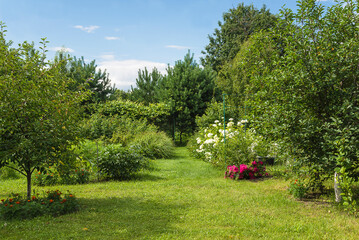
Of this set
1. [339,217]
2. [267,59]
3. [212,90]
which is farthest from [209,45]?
[339,217]

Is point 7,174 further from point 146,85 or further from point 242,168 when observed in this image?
point 146,85

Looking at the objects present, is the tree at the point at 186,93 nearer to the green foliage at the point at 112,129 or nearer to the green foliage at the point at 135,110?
the green foliage at the point at 135,110

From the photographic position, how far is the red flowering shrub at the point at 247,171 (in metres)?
7.64

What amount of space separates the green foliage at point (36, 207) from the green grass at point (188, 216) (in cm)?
19

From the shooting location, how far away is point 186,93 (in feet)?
54.4

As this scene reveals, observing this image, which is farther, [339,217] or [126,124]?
[126,124]

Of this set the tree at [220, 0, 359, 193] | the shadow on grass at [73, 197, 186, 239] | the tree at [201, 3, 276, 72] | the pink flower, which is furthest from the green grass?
the tree at [201, 3, 276, 72]

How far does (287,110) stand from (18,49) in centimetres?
506

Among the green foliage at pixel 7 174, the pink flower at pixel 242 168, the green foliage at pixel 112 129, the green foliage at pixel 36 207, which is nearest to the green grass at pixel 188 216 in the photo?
the green foliage at pixel 36 207

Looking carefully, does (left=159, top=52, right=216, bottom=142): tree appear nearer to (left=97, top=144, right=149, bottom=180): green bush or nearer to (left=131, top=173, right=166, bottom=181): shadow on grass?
(left=131, top=173, right=166, bottom=181): shadow on grass

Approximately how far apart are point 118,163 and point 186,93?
9645 millimetres

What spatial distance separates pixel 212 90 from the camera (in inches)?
691

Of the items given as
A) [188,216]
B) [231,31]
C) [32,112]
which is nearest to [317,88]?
[188,216]

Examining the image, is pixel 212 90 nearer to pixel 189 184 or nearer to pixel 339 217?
pixel 189 184
